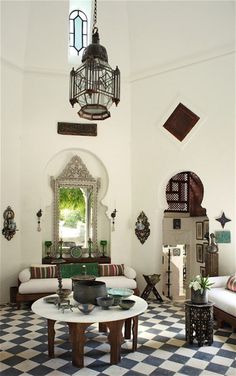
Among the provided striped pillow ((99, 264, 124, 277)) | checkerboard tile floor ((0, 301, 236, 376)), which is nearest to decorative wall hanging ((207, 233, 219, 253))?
checkerboard tile floor ((0, 301, 236, 376))

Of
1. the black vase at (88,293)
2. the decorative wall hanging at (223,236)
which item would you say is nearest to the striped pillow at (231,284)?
the decorative wall hanging at (223,236)

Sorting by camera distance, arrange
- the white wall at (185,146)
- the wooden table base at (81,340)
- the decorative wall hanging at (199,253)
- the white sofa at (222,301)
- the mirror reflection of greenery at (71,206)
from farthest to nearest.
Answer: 1. the decorative wall hanging at (199,253)
2. the mirror reflection of greenery at (71,206)
3. the white wall at (185,146)
4. the white sofa at (222,301)
5. the wooden table base at (81,340)

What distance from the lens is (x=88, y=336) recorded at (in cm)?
641

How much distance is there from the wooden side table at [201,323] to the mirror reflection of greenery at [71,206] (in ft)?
14.6

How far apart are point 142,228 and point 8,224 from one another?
10.6 ft

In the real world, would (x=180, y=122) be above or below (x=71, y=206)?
above

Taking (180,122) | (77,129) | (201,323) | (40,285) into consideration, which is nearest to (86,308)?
(201,323)

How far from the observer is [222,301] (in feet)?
22.1

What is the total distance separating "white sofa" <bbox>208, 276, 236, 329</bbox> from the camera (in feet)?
21.2

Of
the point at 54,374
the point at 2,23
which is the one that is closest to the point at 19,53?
the point at 2,23

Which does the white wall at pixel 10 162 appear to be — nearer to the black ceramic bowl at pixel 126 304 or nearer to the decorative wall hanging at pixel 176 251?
the black ceramic bowl at pixel 126 304

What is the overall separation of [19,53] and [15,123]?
1.70 metres

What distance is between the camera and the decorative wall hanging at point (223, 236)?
8.26 meters

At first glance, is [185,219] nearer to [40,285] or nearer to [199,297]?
[40,285]
